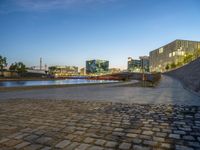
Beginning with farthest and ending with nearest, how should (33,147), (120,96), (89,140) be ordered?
(120,96), (89,140), (33,147)

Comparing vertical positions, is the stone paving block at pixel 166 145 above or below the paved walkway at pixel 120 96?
above

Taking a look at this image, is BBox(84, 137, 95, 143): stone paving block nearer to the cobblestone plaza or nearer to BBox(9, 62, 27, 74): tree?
the cobblestone plaza

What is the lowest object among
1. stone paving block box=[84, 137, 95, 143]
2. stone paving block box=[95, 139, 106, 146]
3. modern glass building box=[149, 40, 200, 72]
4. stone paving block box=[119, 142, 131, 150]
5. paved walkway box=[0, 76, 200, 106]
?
paved walkway box=[0, 76, 200, 106]

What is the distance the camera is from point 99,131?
16.0 ft

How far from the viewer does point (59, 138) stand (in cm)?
436

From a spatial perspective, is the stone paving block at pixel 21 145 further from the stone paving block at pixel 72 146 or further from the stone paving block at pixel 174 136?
the stone paving block at pixel 174 136

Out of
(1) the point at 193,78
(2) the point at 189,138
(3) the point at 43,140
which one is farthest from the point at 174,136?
(1) the point at 193,78

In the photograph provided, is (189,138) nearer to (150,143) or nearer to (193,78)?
(150,143)

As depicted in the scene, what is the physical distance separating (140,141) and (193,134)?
1562mm

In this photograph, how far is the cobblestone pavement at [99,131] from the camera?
3920 mm

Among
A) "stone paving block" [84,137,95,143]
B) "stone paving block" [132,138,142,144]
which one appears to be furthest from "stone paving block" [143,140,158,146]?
"stone paving block" [84,137,95,143]

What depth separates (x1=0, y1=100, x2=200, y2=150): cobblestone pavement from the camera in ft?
12.9

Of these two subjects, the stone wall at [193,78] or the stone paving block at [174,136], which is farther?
the stone wall at [193,78]

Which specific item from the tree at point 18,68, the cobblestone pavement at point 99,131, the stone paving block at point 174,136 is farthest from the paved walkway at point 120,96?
the tree at point 18,68
